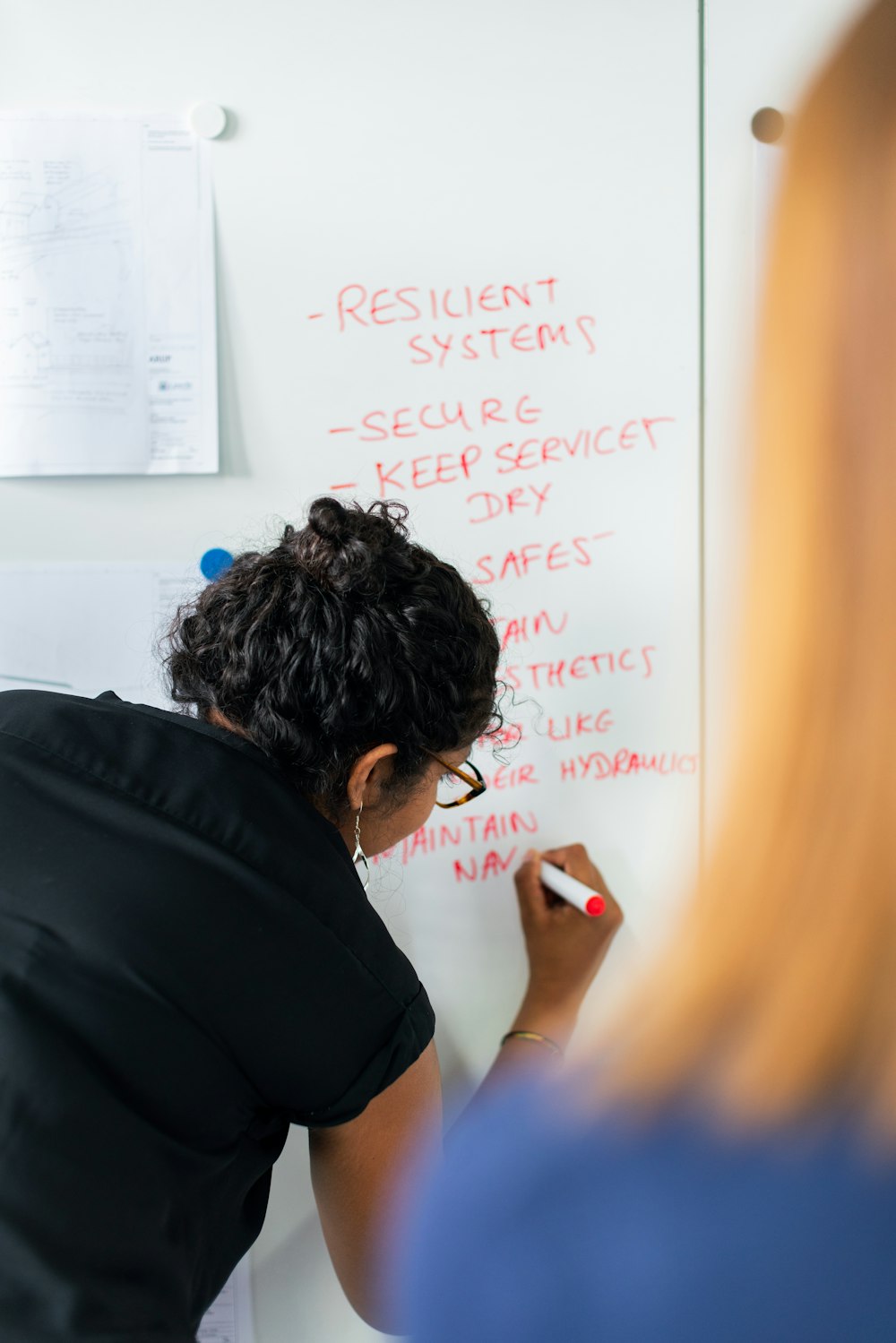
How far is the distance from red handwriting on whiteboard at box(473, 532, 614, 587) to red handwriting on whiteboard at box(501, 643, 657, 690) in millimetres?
92

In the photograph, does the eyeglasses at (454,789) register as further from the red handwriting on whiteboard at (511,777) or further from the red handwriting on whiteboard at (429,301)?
the red handwriting on whiteboard at (429,301)

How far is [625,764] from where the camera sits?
37.5 inches

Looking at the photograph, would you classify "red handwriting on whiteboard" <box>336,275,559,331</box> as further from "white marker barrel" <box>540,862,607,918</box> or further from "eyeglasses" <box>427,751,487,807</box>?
"white marker barrel" <box>540,862,607,918</box>

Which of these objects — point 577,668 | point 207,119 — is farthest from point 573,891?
point 207,119

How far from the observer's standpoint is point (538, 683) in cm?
93

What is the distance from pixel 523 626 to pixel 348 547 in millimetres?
279

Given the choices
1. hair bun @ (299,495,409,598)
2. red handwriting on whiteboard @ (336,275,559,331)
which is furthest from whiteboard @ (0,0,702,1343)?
hair bun @ (299,495,409,598)

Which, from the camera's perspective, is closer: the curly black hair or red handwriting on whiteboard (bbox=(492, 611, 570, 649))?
the curly black hair

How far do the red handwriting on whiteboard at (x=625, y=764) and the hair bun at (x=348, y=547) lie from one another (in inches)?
13.2

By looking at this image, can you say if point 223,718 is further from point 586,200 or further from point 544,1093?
point 586,200

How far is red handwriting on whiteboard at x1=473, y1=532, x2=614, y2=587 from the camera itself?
915 mm

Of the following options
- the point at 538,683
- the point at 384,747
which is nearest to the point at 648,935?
the point at 538,683

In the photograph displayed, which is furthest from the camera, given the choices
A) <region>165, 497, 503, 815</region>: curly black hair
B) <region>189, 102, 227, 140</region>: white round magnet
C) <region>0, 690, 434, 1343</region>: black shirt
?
<region>189, 102, 227, 140</region>: white round magnet

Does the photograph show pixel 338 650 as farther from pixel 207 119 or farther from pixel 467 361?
pixel 207 119
